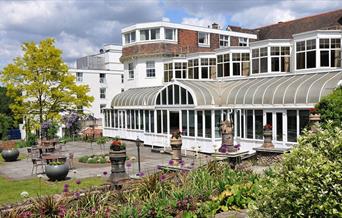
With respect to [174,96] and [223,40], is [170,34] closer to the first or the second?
[223,40]

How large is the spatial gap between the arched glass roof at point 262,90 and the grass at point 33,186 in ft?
36.0

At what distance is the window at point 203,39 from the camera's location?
4088 centimetres

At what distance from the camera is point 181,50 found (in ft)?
124

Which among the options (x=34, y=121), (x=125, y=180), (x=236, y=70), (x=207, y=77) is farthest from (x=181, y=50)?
(x=125, y=180)

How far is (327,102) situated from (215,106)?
9.47m

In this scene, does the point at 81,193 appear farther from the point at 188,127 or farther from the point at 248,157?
the point at 188,127

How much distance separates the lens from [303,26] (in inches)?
1503

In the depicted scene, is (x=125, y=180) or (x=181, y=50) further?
(x=181, y=50)

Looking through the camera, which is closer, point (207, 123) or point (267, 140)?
point (267, 140)

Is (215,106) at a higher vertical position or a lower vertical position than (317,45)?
lower

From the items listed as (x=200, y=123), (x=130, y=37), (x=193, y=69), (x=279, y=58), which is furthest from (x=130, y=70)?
(x=279, y=58)

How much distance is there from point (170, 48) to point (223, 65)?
8.48 metres

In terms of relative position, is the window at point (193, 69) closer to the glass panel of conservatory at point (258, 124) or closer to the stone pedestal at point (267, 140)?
the glass panel of conservatory at point (258, 124)

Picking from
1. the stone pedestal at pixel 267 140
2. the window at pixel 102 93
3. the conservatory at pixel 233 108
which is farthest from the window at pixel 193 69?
the window at pixel 102 93
